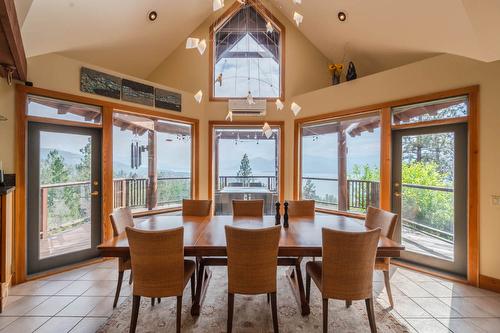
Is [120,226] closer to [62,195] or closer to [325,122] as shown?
[62,195]

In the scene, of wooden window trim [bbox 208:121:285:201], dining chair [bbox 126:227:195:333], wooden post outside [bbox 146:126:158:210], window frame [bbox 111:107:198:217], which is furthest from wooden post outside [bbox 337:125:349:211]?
wooden post outside [bbox 146:126:158:210]

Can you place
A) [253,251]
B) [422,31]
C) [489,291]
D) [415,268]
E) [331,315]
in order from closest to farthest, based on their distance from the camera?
[253,251] < [331,315] < [489,291] < [422,31] < [415,268]

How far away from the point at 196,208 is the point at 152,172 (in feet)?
5.14

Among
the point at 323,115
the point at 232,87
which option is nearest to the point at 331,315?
the point at 323,115

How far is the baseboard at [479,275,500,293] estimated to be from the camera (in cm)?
264

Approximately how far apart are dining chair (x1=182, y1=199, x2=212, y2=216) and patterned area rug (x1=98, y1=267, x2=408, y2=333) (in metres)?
1.05

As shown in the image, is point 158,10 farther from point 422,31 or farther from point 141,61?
point 422,31

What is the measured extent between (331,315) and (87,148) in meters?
3.86

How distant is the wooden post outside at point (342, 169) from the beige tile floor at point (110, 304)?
4.69 feet

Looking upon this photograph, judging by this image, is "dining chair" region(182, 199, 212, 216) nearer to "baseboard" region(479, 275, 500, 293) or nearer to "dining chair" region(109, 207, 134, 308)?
"dining chair" region(109, 207, 134, 308)

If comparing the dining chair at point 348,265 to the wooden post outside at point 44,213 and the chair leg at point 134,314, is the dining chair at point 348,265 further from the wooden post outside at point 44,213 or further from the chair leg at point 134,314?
the wooden post outside at point 44,213

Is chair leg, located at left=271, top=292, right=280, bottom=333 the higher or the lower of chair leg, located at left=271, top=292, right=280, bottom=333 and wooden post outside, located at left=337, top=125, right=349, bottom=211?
the lower

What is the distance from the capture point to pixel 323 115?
423 cm

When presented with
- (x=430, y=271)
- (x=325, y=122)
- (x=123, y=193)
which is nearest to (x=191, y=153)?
(x=123, y=193)
